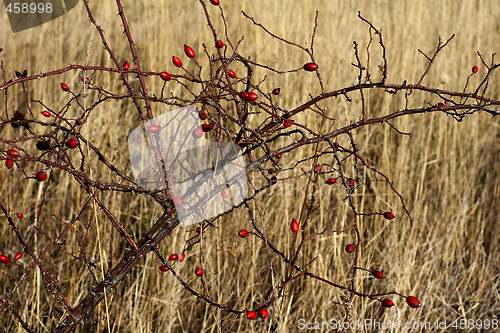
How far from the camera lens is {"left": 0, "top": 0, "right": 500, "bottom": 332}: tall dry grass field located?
5.00ft

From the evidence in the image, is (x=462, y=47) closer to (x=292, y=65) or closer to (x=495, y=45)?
(x=495, y=45)

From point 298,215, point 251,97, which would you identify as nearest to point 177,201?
point 251,97

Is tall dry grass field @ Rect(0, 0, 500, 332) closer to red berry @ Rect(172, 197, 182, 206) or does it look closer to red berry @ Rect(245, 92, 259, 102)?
red berry @ Rect(172, 197, 182, 206)

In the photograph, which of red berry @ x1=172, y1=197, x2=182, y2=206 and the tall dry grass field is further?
the tall dry grass field

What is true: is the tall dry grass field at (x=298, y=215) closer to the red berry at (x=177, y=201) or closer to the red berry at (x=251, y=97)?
the red berry at (x=177, y=201)

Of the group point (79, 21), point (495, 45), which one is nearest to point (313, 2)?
point (495, 45)

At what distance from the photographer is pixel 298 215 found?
6.15ft

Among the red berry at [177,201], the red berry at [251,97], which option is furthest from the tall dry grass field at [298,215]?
the red berry at [251,97]

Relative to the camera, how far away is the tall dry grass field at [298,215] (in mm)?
1525

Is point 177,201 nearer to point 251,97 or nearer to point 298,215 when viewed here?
point 251,97

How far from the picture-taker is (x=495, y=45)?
327 cm

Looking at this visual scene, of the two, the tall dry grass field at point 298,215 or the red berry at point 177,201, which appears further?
the tall dry grass field at point 298,215

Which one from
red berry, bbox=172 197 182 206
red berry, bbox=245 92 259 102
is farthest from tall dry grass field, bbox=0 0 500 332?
red berry, bbox=245 92 259 102

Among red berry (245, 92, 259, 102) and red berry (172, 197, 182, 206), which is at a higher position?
red berry (245, 92, 259, 102)
